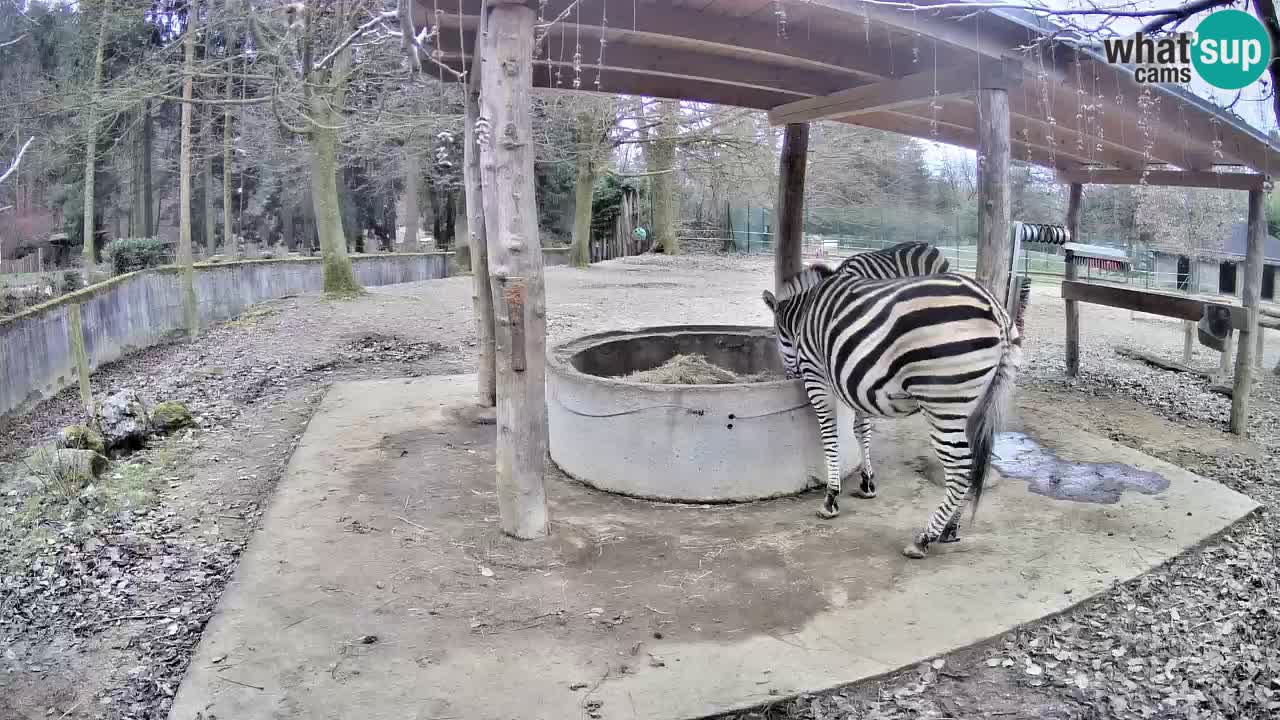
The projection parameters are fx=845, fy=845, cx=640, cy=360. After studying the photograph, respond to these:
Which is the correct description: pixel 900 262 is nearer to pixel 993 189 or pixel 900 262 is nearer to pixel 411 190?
pixel 993 189

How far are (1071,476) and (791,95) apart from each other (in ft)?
12.4

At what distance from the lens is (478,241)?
6.56 m

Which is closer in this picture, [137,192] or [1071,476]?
[1071,476]

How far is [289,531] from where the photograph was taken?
15.1ft

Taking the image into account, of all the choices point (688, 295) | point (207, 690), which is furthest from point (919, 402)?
point (688, 295)

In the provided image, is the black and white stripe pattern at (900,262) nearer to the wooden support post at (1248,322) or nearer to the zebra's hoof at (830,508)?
the zebra's hoof at (830,508)

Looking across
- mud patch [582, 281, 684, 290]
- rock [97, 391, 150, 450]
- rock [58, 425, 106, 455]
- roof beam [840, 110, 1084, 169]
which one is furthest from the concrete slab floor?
mud patch [582, 281, 684, 290]

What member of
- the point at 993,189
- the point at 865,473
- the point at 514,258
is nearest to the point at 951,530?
the point at 865,473

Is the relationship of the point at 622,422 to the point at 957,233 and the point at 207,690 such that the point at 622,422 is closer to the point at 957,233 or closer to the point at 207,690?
Result: the point at 207,690

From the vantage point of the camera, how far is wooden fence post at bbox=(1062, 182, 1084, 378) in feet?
31.0

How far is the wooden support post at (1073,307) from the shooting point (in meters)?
9.44

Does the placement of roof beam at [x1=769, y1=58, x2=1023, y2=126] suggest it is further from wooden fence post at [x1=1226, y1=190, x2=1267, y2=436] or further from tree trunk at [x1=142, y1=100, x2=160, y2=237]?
tree trunk at [x1=142, y1=100, x2=160, y2=237]

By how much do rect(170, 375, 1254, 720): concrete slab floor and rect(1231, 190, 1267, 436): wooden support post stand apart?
223cm

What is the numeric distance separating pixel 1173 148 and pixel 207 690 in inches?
315
